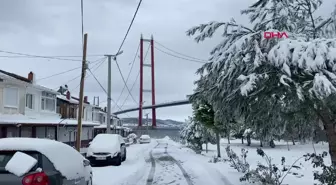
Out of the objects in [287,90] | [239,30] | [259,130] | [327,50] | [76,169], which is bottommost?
[76,169]

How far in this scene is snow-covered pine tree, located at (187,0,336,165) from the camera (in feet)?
24.3

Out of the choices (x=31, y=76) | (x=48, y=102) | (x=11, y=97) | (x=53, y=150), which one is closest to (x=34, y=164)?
(x=53, y=150)

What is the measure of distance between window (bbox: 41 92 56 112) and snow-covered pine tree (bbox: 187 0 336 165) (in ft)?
88.6

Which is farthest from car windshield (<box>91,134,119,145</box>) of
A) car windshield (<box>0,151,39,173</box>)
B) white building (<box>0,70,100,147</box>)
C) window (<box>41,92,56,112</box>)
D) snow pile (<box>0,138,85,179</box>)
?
car windshield (<box>0,151,39,173</box>)

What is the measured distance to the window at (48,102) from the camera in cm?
3497

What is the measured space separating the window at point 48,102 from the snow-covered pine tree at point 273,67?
27017 millimetres

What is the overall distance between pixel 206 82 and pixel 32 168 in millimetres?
4421

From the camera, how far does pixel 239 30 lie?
9008 mm

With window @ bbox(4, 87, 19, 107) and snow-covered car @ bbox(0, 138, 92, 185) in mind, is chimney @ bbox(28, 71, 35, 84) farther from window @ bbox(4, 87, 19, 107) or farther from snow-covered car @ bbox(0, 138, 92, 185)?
snow-covered car @ bbox(0, 138, 92, 185)

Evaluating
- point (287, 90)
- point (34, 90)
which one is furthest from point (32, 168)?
point (34, 90)

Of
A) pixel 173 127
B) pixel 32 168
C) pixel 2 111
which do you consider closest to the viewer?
pixel 32 168

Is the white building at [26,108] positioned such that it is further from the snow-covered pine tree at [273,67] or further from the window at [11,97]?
the snow-covered pine tree at [273,67]

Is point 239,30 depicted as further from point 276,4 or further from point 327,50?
point 327,50

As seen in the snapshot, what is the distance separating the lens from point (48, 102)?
3644 cm
